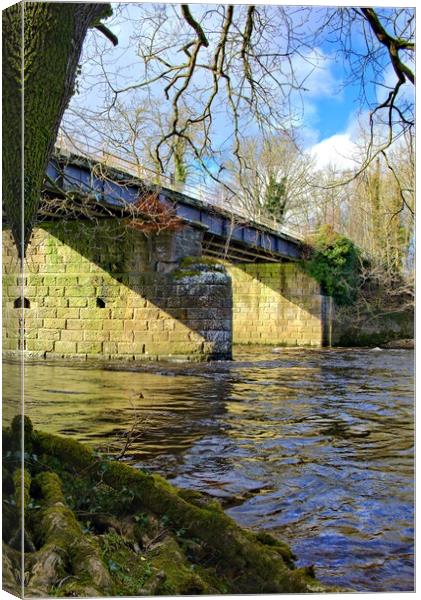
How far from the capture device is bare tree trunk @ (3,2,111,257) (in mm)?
3121

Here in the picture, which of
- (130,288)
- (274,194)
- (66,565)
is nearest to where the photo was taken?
(66,565)

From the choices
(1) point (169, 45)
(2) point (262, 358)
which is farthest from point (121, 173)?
(2) point (262, 358)

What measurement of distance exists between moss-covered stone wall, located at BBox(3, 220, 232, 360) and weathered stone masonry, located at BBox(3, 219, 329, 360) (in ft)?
0.07

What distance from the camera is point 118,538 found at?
10.7ft

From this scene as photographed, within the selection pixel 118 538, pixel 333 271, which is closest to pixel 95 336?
pixel 333 271

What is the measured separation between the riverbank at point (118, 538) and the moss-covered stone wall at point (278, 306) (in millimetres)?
20373

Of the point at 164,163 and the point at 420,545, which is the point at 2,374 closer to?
the point at 420,545

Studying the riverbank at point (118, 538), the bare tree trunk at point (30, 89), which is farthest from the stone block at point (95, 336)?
the bare tree trunk at point (30, 89)

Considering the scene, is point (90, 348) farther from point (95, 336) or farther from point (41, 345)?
point (41, 345)

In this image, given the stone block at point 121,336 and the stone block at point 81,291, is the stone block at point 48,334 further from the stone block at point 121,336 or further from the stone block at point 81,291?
the stone block at point 121,336

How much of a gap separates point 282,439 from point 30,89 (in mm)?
4663

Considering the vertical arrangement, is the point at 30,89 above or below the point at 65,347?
above

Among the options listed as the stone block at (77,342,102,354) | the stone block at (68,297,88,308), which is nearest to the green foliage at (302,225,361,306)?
the stone block at (68,297,88,308)

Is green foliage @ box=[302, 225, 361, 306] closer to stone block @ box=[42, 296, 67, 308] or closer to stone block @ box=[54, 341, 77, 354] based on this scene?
stone block @ box=[42, 296, 67, 308]
